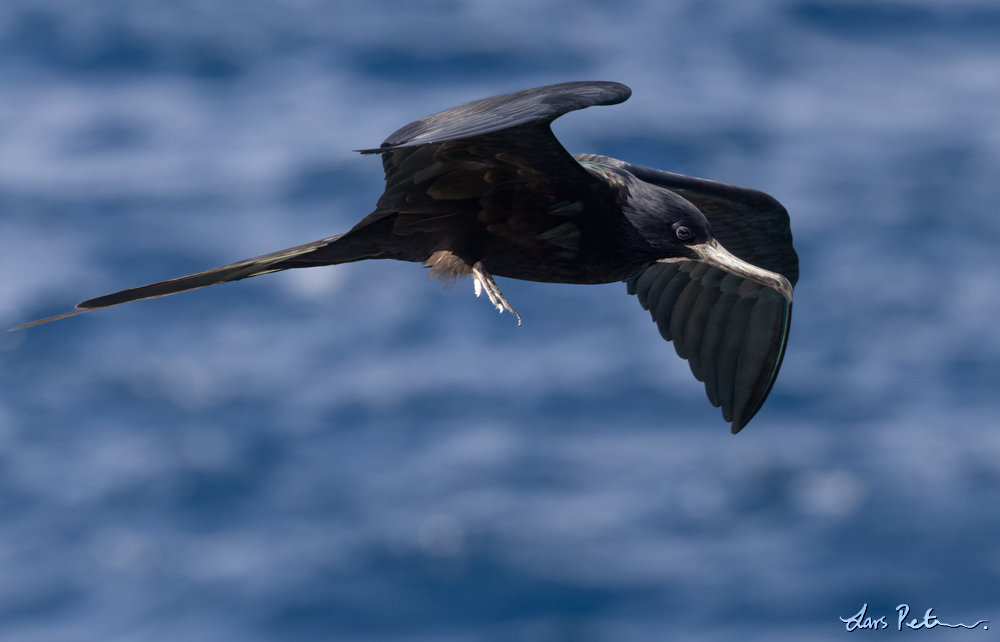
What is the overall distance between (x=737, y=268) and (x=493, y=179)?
5.06 ft

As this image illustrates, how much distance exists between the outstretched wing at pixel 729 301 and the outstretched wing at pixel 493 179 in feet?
4.34

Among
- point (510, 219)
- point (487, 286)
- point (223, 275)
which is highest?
point (510, 219)

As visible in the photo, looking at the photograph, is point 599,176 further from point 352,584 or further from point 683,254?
point 352,584

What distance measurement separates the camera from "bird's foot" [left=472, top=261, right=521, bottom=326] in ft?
21.1

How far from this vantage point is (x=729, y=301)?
28.1 ft

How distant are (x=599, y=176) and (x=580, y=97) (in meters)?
0.92

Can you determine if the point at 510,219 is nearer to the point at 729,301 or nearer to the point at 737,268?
the point at 737,268

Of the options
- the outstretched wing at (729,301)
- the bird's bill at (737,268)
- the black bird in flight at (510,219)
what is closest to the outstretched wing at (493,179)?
the black bird in flight at (510,219)

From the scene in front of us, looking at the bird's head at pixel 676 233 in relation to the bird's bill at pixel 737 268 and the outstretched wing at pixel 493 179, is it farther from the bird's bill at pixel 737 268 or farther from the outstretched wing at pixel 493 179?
the outstretched wing at pixel 493 179

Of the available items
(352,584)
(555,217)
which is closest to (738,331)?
(555,217)

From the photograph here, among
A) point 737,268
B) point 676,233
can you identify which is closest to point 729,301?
point 737,268

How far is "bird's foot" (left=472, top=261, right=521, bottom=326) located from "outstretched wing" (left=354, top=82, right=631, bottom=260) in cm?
23

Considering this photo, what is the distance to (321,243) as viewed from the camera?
7043 millimetres

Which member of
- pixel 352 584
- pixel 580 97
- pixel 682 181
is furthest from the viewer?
pixel 352 584
